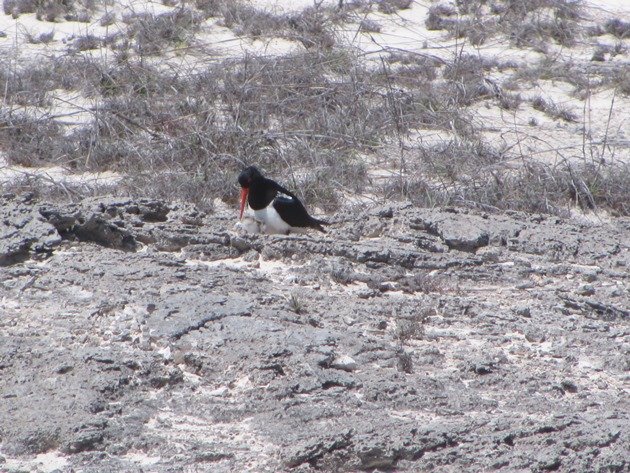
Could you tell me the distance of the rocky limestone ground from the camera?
340 centimetres

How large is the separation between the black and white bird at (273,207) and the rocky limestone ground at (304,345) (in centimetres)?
28

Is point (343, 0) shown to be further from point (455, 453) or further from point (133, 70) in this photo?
point (455, 453)

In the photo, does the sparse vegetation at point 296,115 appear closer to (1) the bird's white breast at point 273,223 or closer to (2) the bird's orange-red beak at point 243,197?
(2) the bird's orange-red beak at point 243,197

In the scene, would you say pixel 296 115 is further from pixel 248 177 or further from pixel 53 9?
pixel 53 9

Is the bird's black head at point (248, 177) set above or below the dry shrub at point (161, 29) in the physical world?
above

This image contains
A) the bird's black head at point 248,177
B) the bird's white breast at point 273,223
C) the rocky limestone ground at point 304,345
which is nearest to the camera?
the rocky limestone ground at point 304,345

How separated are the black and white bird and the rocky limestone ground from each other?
278 mm

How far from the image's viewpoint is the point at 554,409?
384 centimetres

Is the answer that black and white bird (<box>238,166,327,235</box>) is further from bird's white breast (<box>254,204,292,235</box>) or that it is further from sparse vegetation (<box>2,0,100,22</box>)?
sparse vegetation (<box>2,0,100,22</box>)

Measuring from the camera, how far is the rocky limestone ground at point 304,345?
11.2 ft

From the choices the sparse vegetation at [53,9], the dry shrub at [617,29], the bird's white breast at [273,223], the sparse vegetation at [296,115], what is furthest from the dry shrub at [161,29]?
the dry shrub at [617,29]

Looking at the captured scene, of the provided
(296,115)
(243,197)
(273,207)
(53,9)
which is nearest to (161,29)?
(53,9)

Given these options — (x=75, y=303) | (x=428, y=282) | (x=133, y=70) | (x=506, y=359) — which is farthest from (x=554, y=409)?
(x=133, y=70)

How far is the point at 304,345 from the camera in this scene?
13.2 feet
